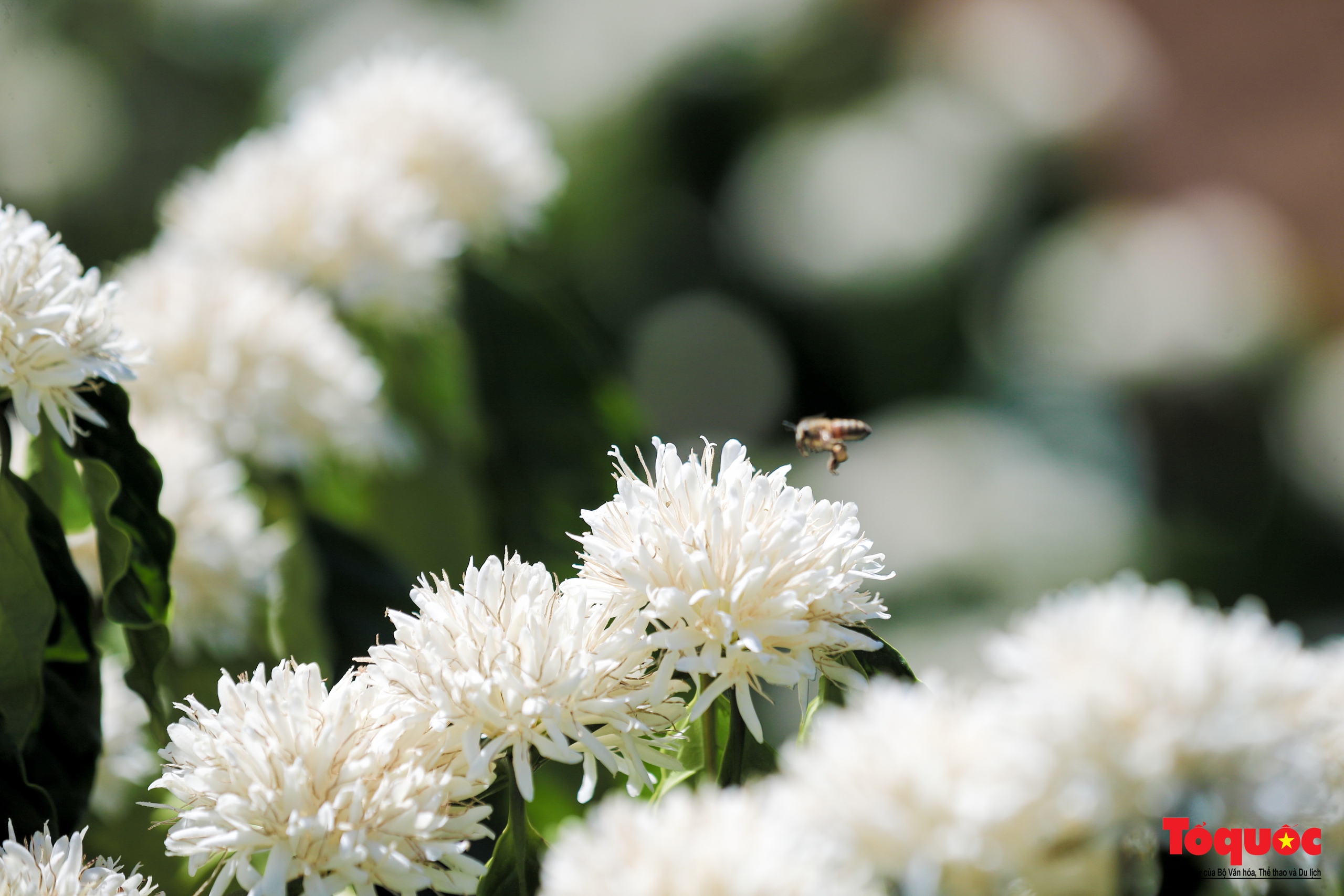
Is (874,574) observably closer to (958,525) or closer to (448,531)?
(448,531)

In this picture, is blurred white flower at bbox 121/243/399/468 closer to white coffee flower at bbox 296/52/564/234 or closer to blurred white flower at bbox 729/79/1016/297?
white coffee flower at bbox 296/52/564/234

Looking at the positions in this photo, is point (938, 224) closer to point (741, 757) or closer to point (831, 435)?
point (831, 435)

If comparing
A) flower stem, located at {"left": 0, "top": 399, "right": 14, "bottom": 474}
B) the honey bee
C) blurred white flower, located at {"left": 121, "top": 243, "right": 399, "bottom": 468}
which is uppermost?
blurred white flower, located at {"left": 121, "top": 243, "right": 399, "bottom": 468}

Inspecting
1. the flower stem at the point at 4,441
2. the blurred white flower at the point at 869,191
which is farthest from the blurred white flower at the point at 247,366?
the blurred white flower at the point at 869,191

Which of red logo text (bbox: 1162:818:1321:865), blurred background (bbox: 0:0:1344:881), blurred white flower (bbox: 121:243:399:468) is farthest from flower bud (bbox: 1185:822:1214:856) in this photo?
blurred background (bbox: 0:0:1344:881)

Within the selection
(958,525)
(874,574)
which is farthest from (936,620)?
(874,574)

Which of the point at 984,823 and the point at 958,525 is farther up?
the point at 958,525
